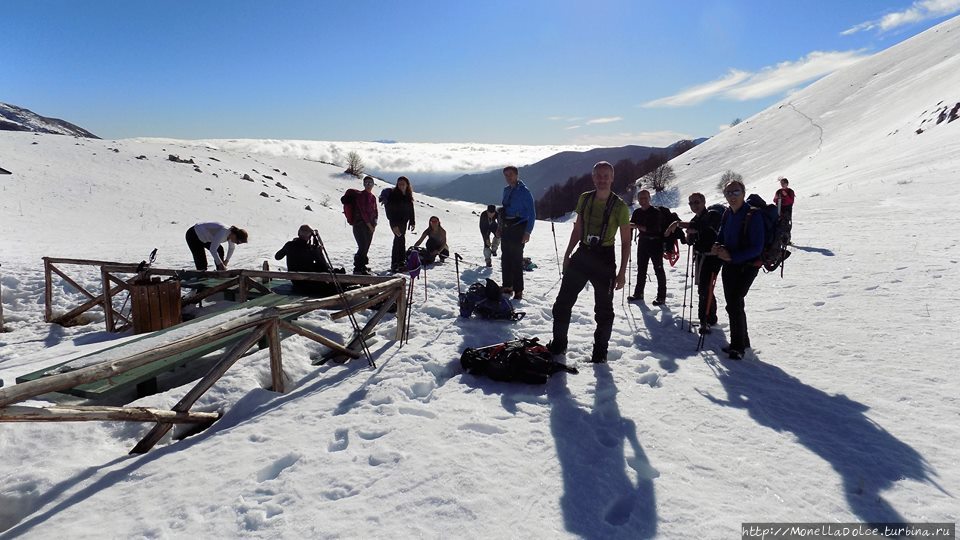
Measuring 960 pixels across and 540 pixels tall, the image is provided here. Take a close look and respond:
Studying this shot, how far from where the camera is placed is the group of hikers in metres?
5.38

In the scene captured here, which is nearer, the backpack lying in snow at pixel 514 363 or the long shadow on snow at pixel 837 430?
the long shadow on snow at pixel 837 430

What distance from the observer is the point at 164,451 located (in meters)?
3.82

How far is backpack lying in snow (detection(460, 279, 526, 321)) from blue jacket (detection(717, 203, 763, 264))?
10.5 ft

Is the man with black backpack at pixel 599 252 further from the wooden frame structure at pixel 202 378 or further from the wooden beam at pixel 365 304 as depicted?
the wooden beam at pixel 365 304

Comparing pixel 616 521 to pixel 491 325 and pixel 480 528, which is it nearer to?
pixel 480 528

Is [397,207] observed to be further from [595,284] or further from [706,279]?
[706,279]

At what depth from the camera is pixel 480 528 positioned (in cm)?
290

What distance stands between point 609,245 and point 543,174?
160993 mm

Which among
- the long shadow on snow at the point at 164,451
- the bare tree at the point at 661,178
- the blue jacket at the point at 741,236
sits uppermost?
the bare tree at the point at 661,178

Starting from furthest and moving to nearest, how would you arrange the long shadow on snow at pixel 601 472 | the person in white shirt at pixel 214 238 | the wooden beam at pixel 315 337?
the person in white shirt at pixel 214 238, the wooden beam at pixel 315 337, the long shadow on snow at pixel 601 472

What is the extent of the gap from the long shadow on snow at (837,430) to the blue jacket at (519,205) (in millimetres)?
3967

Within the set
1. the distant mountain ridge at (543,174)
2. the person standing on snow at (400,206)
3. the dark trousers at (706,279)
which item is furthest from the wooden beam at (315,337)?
the distant mountain ridge at (543,174)

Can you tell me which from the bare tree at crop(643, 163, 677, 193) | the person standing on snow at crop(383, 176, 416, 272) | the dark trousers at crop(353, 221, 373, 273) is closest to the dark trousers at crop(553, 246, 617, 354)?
the person standing on snow at crop(383, 176, 416, 272)

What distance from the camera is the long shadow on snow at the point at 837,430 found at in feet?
10.5
